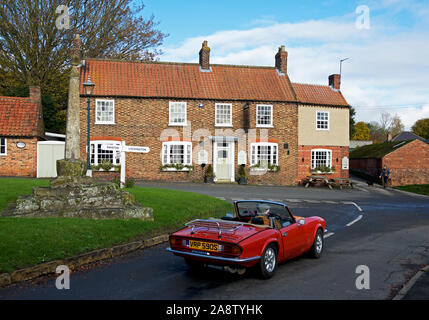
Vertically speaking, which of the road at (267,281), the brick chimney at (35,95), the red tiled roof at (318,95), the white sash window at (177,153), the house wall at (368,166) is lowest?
the road at (267,281)

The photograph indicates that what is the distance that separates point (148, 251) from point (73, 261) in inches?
80.2

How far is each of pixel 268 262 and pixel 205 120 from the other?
2206 centimetres

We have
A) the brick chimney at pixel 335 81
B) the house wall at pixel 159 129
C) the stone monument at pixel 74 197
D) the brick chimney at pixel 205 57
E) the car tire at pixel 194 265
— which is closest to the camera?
the car tire at pixel 194 265

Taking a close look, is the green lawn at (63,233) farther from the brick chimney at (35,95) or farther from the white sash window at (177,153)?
the brick chimney at (35,95)

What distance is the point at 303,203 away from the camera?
19.6 metres

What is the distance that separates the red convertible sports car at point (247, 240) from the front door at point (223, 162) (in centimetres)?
2008

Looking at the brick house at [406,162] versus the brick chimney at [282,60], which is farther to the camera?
the brick house at [406,162]

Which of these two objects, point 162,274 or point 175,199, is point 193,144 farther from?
point 162,274

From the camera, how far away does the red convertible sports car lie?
663 centimetres

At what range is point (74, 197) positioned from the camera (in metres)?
10.9

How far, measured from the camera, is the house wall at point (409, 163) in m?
35.2

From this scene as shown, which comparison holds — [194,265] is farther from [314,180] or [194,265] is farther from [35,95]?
[35,95]

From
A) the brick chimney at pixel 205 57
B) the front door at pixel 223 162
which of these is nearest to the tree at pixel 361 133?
the brick chimney at pixel 205 57
